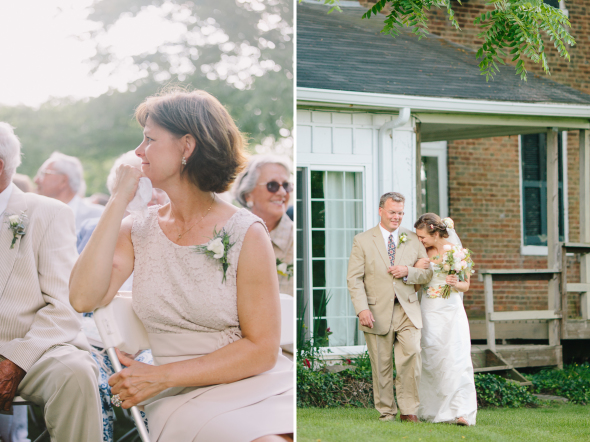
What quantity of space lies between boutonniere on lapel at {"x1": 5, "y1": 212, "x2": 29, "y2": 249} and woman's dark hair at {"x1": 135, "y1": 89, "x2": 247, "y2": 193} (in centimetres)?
67

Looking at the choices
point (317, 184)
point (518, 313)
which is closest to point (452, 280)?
point (317, 184)

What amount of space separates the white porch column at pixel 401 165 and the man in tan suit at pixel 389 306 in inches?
56.4

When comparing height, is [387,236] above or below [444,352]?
above

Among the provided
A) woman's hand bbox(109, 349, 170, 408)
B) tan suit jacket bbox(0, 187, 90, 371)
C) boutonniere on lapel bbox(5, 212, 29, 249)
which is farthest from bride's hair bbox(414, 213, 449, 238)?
boutonniere on lapel bbox(5, 212, 29, 249)

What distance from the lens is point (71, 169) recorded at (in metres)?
2.74

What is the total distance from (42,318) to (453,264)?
3483 mm

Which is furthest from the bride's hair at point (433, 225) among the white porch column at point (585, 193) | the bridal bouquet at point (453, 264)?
the white porch column at point (585, 193)

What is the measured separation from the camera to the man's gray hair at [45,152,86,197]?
272cm

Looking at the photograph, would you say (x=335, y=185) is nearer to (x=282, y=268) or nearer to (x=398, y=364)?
(x=398, y=364)

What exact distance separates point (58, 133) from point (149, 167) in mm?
440

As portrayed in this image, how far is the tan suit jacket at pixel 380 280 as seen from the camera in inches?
203

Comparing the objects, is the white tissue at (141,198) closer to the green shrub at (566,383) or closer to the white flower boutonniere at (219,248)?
the white flower boutonniere at (219,248)

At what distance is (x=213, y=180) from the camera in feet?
9.15

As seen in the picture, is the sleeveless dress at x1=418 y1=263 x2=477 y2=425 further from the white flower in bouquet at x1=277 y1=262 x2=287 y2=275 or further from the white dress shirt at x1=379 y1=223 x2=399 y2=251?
the white flower in bouquet at x1=277 y1=262 x2=287 y2=275
